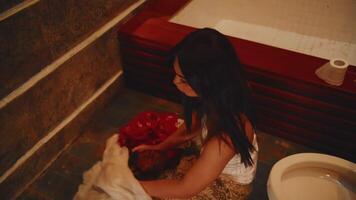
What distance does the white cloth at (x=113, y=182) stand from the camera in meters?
1.39

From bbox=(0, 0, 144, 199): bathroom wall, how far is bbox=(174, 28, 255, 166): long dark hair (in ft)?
2.51

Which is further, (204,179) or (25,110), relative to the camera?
(25,110)

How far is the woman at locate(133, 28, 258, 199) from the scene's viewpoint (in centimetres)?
115

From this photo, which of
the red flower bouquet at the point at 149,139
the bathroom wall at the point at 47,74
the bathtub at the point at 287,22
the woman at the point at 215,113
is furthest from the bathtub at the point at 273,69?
the woman at the point at 215,113

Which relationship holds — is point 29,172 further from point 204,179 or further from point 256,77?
point 256,77

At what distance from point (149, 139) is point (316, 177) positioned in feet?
2.63

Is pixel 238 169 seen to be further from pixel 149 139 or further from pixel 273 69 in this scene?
pixel 273 69

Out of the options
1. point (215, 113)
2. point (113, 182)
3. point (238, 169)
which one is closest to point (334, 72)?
point (238, 169)

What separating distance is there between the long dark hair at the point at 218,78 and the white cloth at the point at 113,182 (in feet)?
1.25

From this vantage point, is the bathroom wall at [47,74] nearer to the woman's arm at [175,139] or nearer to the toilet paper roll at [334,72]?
the woman's arm at [175,139]

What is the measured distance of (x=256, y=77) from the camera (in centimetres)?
202

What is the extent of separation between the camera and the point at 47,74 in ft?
5.84

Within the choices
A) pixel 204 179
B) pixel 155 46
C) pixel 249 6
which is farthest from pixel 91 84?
pixel 249 6

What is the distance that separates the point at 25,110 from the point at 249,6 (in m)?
2.07
